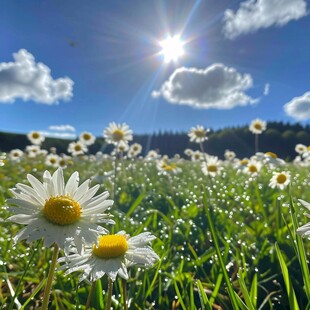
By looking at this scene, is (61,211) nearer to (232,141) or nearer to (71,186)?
(71,186)

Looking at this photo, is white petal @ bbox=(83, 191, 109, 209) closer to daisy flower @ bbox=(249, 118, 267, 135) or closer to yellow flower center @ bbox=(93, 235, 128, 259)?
yellow flower center @ bbox=(93, 235, 128, 259)

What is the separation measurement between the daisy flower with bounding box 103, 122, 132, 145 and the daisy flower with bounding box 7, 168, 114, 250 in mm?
5013

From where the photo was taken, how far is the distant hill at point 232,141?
42812 mm

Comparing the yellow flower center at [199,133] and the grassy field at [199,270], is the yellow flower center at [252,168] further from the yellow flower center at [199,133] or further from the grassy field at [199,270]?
the grassy field at [199,270]

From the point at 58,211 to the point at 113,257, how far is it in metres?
0.23

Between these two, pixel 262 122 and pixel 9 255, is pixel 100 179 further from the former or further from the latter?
pixel 262 122

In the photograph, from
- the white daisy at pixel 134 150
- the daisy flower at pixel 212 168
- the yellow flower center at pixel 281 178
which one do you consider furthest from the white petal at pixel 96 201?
the white daisy at pixel 134 150

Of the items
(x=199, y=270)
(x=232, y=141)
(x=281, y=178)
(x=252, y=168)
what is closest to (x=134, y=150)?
(x=252, y=168)

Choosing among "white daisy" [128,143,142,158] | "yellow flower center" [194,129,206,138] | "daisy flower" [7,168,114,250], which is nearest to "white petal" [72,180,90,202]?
"daisy flower" [7,168,114,250]

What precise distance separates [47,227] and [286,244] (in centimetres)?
162

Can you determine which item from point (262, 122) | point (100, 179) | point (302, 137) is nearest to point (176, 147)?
point (302, 137)

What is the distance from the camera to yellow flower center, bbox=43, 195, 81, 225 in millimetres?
1020

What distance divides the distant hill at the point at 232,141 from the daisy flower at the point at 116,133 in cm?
3539

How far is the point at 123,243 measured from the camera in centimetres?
115
